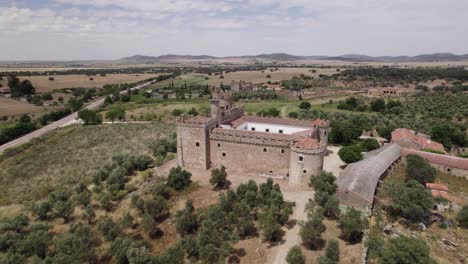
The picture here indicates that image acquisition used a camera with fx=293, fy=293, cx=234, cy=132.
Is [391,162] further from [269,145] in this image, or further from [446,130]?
[446,130]

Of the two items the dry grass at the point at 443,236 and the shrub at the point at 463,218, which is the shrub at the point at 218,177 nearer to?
the dry grass at the point at 443,236

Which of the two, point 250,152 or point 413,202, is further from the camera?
point 250,152

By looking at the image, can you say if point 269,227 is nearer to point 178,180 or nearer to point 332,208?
point 332,208

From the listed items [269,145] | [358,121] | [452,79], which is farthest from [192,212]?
[452,79]

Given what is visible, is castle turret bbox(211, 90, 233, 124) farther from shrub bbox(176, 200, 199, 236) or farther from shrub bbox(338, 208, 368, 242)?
shrub bbox(338, 208, 368, 242)

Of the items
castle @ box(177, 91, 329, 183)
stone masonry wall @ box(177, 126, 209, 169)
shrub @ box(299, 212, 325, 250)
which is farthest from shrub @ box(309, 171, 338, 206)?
stone masonry wall @ box(177, 126, 209, 169)

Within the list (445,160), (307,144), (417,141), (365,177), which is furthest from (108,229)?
(417,141)
